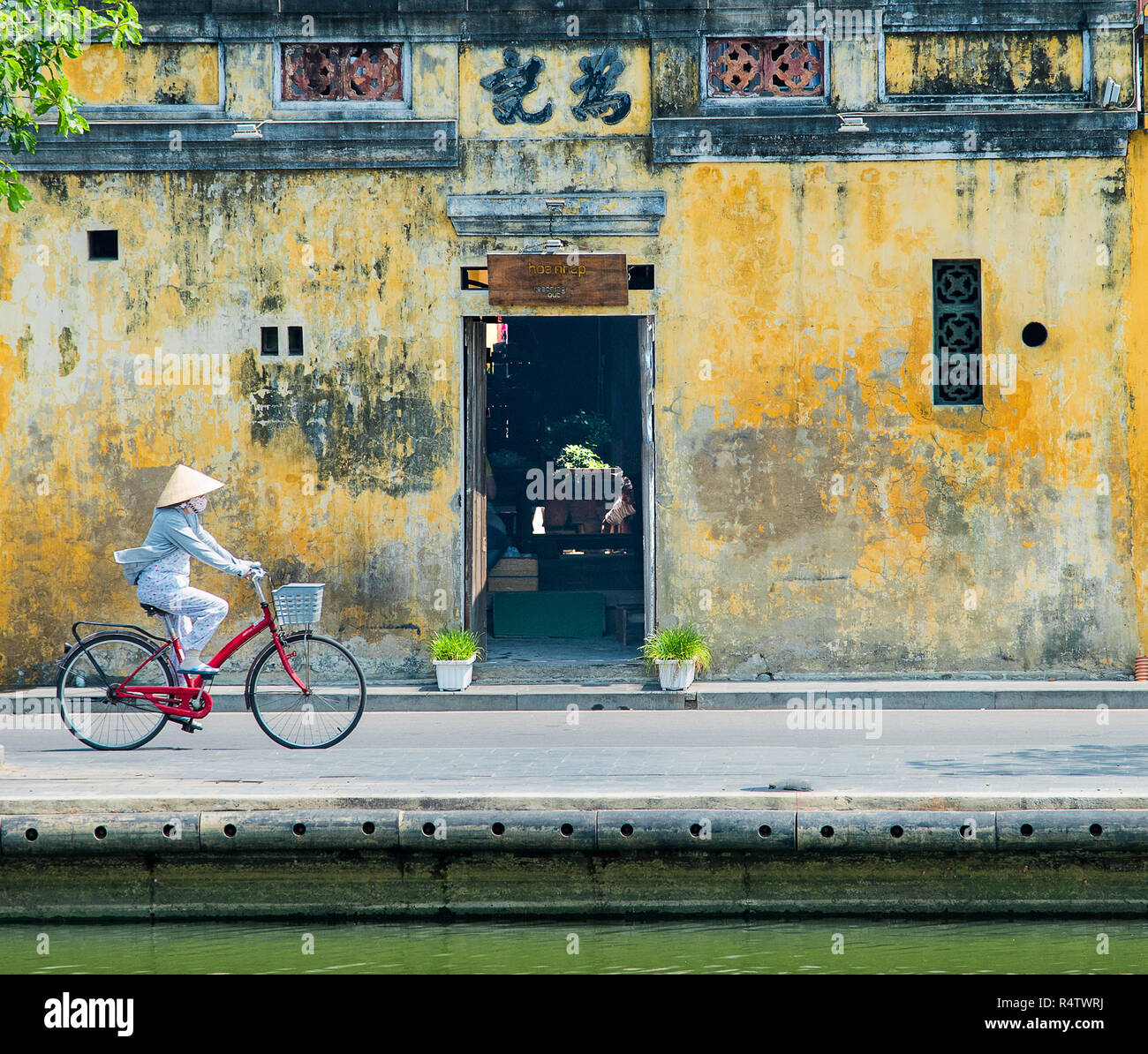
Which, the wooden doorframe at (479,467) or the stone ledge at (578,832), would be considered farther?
the wooden doorframe at (479,467)

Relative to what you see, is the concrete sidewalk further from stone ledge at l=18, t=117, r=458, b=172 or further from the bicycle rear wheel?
stone ledge at l=18, t=117, r=458, b=172

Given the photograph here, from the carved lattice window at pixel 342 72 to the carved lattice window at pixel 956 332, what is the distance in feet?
18.0

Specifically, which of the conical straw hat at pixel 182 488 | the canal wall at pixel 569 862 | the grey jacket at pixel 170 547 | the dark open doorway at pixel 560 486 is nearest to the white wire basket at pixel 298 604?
the grey jacket at pixel 170 547

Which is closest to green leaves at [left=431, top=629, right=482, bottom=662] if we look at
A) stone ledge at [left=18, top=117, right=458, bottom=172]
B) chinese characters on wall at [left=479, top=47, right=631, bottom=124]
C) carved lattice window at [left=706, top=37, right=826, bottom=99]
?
stone ledge at [left=18, top=117, right=458, bottom=172]

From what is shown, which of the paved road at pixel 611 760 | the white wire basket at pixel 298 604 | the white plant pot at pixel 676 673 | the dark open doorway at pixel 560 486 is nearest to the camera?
the paved road at pixel 611 760

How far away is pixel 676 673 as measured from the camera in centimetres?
1348

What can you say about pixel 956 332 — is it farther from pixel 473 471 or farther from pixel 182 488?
pixel 182 488

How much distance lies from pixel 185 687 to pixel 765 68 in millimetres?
8080

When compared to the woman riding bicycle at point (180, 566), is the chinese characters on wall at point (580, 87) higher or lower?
higher

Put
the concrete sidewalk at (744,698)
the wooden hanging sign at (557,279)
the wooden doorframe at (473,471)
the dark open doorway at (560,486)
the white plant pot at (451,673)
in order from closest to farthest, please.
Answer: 1. the concrete sidewalk at (744,698)
2. the white plant pot at (451,673)
3. the wooden hanging sign at (557,279)
4. the wooden doorframe at (473,471)
5. the dark open doorway at (560,486)

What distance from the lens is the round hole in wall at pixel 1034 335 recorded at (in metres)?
14.1

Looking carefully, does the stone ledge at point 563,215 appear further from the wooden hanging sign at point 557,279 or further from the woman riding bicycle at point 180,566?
the woman riding bicycle at point 180,566

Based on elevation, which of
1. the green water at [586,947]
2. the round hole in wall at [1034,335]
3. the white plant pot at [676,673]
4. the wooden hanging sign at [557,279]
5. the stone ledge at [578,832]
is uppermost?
the wooden hanging sign at [557,279]

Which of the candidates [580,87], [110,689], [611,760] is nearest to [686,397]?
[580,87]
